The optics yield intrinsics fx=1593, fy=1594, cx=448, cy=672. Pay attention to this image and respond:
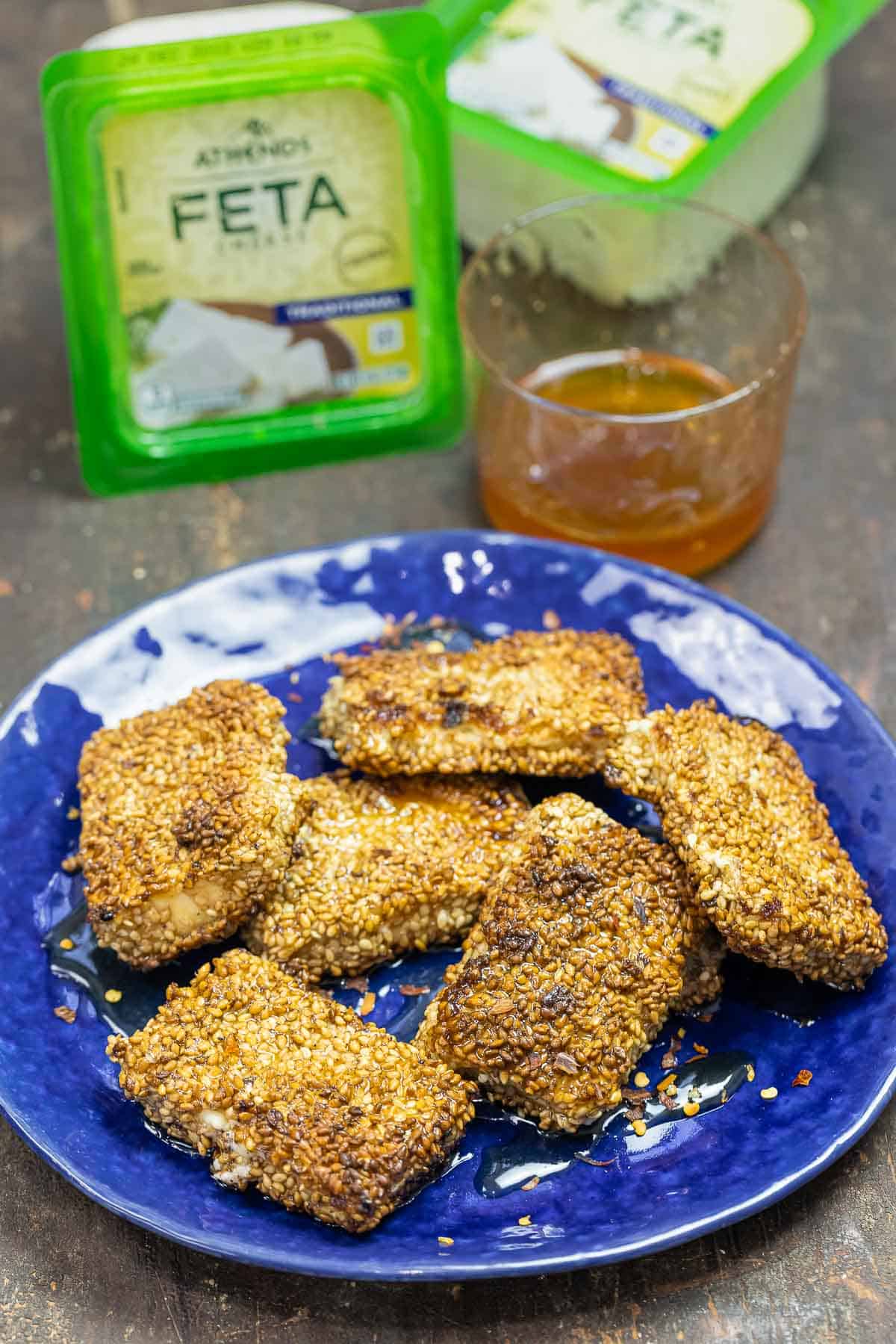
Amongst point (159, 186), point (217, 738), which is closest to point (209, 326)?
point (159, 186)

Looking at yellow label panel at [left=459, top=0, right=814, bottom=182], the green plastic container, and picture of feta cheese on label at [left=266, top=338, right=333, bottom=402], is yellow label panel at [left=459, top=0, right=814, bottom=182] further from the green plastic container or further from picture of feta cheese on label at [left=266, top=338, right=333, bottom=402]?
picture of feta cheese on label at [left=266, top=338, right=333, bottom=402]

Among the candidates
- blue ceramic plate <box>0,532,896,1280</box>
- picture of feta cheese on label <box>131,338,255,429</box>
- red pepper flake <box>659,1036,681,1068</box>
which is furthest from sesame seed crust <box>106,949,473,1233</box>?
picture of feta cheese on label <box>131,338,255,429</box>

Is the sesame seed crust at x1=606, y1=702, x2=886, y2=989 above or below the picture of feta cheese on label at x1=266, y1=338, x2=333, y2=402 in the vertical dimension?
below

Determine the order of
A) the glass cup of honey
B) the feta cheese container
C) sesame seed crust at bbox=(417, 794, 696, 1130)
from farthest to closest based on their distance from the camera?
the feta cheese container → the glass cup of honey → sesame seed crust at bbox=(417, 794, 696, 1130)

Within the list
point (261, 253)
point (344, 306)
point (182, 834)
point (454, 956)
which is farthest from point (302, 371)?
point (454, 956)

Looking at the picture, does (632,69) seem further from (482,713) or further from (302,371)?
(482,713)
